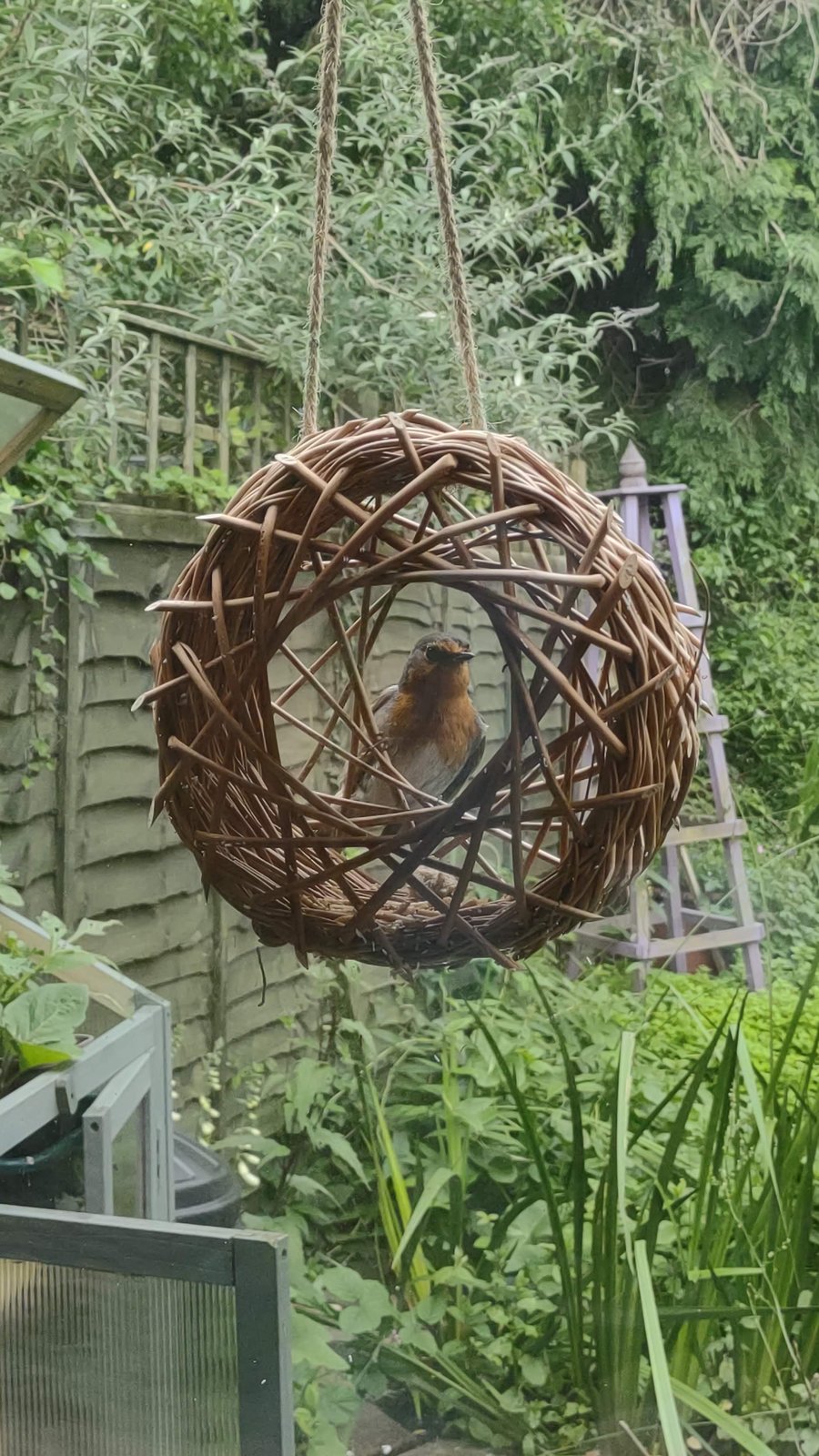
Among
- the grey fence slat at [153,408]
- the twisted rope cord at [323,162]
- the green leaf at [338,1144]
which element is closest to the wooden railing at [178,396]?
the grey fence slat at [153,408]

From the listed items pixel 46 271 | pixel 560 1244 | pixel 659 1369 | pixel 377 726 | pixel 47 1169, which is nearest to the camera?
pixel 47 1169

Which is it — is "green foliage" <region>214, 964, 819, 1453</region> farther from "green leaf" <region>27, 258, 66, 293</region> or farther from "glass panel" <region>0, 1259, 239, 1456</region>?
"green leaf" <region>27, 258, 66, 293</region>

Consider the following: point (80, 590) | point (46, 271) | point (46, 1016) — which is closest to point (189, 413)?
point (80, 590)

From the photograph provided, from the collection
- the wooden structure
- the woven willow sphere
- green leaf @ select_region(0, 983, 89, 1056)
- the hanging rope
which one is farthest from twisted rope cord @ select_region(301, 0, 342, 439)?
the wooden structure

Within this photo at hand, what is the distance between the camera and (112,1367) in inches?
25.9

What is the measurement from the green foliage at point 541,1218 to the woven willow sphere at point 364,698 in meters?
0.58

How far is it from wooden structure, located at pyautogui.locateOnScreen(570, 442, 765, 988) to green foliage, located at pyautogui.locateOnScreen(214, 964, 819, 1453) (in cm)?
65

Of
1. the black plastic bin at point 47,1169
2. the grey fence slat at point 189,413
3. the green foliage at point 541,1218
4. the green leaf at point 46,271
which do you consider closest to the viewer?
the black plastic bin at point 47,1169

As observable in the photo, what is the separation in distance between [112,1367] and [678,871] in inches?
89.0

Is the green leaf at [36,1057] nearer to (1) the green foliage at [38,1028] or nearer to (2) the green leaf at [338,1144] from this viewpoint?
(1) the green foliage at [38,1028]

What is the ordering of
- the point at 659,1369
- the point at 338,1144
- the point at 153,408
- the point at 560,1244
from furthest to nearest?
the point at 153,408 → the point at 338,1144 → the point at 560,1244 → the point at 659,1369

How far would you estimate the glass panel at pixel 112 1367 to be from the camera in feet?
2.10

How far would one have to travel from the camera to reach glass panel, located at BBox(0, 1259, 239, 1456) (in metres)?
0.64

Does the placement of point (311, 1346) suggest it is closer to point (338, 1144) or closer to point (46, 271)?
point (338, 1144)
